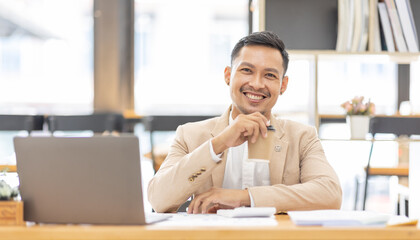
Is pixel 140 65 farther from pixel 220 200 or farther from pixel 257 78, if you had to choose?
pixel 220 200

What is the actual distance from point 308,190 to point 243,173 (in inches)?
13.2

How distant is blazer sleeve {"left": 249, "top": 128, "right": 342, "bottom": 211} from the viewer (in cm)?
169

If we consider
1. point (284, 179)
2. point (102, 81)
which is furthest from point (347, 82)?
point (284, 179)

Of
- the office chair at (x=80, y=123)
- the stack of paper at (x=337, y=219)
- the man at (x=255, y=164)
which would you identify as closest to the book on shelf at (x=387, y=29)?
the man at (x=255, y=164)

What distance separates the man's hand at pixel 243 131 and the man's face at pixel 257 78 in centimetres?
36

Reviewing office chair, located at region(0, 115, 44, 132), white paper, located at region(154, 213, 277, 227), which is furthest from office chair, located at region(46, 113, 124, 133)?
white paper, located at region(154, 213, 277, 227)

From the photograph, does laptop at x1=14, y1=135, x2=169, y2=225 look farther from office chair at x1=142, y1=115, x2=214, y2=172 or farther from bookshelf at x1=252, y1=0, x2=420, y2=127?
office chair at x1=142, y1=115, x2=214, y2=172

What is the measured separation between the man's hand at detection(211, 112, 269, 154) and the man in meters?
0.13

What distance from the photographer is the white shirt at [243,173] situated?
2021 mm

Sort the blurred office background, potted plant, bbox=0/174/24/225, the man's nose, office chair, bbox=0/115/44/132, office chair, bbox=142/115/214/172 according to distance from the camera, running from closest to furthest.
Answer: potted plant, bbox=0/174/24/225 < the man's nose < office chair, bbox=142/115/214/172 < office chair, bbox=0/115/44/132 < the blurred office background

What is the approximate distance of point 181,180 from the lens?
66.7 inches

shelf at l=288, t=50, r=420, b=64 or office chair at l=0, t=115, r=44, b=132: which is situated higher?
shelf at l=288, t=50, r=420, b=64

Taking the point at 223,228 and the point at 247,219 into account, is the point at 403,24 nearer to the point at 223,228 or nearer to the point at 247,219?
the point at 247,219

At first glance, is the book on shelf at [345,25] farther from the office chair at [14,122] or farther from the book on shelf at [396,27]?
the office chair at [14,122]
